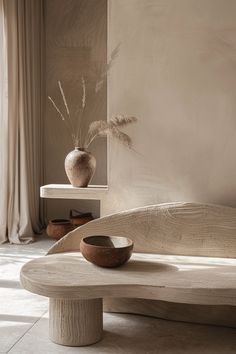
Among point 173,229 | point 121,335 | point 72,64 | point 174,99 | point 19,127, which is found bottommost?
point 121,335

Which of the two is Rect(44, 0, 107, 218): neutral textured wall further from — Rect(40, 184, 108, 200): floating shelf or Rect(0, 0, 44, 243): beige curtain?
Rect(40, 184, 108, 200): floating shelf

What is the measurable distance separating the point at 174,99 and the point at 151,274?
→ 108cm

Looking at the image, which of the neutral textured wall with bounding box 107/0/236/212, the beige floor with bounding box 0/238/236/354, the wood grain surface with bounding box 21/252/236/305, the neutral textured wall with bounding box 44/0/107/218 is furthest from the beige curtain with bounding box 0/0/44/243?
the wood grain surface with bounding box 21/252/236/305

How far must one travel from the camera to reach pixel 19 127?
4777 millimetres

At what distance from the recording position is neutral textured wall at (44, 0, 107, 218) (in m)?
5.14

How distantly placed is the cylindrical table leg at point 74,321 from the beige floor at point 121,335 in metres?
0.04

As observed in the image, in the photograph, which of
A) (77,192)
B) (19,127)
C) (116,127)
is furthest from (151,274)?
(19,127)

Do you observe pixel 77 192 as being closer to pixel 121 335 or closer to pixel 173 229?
pixel 173 229

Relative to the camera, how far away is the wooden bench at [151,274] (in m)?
2.17

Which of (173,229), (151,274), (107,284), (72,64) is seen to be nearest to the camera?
(107,284)

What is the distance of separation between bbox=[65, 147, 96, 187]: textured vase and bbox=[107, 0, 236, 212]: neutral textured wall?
14cm

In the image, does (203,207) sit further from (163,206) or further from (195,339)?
(195,339)

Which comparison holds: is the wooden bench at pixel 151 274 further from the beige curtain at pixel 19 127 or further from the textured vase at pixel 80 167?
the beige curtain at pixel 19 127

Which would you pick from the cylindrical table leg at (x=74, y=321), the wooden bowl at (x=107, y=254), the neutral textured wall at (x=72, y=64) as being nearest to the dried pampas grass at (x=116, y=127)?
the wooden bowl at (x=107, y=254)
